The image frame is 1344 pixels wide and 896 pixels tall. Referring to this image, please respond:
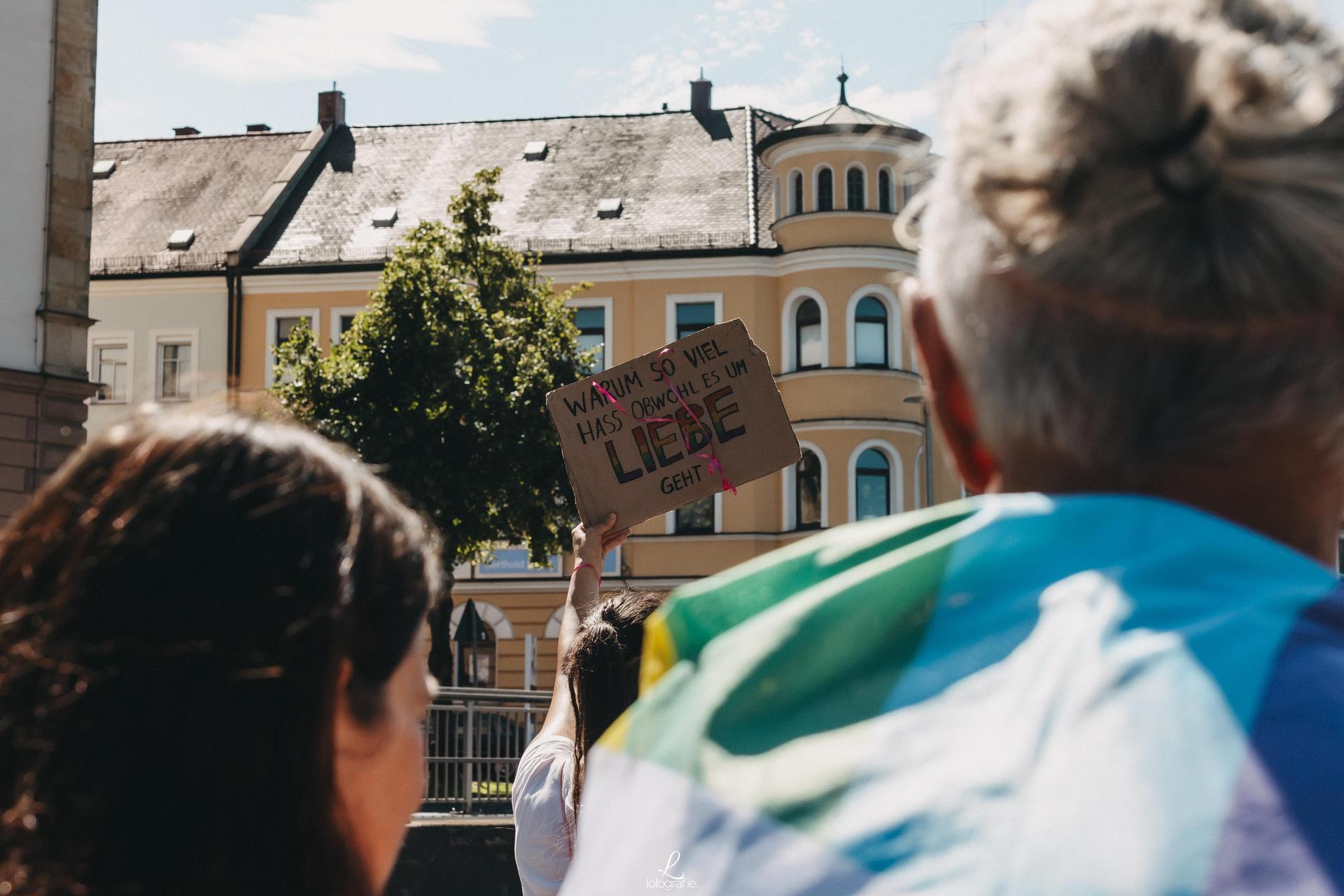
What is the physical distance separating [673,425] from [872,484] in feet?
94.4

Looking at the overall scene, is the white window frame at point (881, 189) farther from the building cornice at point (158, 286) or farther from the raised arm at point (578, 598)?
the raised arm at point (578, 598)

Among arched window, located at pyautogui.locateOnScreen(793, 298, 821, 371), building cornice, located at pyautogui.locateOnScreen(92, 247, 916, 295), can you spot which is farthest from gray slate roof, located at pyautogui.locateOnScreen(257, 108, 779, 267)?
arched window, located at pyautogui.locateOnScreen(793, 298, 821, 371)

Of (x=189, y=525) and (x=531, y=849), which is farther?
(x=531, y=849)

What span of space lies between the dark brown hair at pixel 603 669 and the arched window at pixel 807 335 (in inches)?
1195

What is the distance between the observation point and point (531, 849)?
133 inches

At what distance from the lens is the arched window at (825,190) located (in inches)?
1325

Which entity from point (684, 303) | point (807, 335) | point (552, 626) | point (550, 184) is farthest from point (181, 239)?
point (807, 335)

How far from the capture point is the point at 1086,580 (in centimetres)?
103

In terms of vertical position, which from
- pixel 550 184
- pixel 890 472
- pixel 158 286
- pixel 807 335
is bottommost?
pixel 890 472

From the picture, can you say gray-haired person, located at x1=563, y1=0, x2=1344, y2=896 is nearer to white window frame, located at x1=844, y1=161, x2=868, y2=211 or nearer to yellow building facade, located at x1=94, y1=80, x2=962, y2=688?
yellow building facade, located at x1=94, y1=80, x2=962, y2=688

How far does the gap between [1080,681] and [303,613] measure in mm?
712

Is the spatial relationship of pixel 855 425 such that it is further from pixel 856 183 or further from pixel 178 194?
pixel 178 194

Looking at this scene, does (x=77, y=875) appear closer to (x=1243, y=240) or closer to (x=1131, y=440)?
(x=1131, y=440)

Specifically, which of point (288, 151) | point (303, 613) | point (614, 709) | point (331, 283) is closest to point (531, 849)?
point (614, 709)
